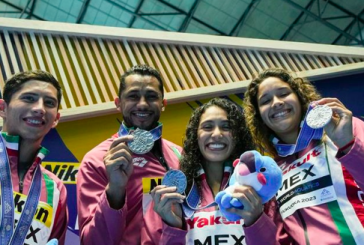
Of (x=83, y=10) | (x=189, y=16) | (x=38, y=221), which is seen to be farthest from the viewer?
(x=189, y=16)

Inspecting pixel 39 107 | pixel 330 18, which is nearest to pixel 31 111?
pixel 39 107

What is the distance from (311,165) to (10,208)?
1358 mm

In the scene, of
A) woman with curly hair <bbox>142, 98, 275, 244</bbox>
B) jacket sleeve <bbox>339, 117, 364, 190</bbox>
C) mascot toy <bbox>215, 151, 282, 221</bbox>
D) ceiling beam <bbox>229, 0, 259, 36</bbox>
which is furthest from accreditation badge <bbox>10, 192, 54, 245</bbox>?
ceiling beam <bbox>229, 0, 259, 36</bbox>

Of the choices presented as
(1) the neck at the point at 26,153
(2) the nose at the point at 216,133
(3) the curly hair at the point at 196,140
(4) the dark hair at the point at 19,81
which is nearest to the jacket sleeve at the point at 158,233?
(3) the curly hair at the point at 196,140

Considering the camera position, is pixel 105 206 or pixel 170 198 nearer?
pixel 170 198

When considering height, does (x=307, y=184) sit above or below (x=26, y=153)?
below

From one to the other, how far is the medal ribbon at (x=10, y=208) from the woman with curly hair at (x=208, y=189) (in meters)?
0.52

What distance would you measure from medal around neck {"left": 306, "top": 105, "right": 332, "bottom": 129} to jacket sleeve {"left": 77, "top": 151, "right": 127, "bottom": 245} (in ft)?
2.94

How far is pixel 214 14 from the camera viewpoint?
35.1 ft

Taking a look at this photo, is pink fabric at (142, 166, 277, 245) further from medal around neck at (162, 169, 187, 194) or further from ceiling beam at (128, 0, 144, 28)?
ceiling beam at (128, 0, 144, 28)

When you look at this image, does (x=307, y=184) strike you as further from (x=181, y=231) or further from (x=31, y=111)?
(x=31, y=111)

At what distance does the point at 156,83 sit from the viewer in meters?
2.67

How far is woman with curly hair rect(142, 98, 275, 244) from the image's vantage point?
1.97 metres

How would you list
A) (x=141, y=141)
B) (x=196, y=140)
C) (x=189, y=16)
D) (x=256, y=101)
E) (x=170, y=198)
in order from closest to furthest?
(x=170, y=198)
(x=141, y=141)
(x=196, y=140)
(x=256, y=101)
(x=189, y=16)
